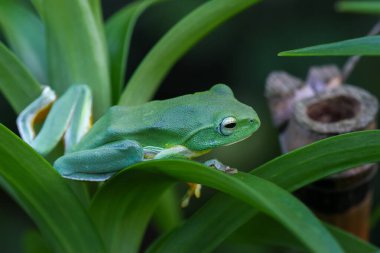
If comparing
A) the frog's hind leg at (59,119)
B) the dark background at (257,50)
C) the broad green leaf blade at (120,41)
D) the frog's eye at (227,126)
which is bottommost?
the dark background at (257,50)

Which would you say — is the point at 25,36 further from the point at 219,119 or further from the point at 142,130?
the point at 219,119

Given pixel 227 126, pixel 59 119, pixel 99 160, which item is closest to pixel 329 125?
pixel 227 126

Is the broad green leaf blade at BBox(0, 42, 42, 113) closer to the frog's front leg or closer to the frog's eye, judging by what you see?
the frog's front leg

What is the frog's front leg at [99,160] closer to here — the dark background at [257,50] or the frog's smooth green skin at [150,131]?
the frog's smooth green skin at [150,131]

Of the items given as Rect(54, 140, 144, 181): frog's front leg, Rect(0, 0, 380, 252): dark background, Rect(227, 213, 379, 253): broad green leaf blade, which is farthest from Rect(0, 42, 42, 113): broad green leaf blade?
Rect(0, 0, 380, 252): dark background

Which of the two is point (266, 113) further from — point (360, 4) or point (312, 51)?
point (312, 51)

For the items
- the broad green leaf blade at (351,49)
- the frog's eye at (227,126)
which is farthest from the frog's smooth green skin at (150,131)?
the broad green leaf blade at (351,49)
